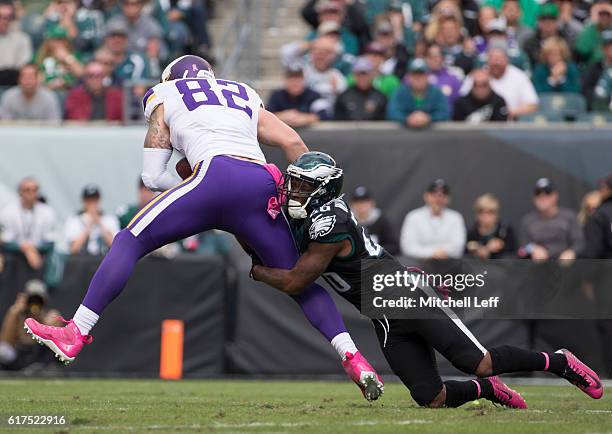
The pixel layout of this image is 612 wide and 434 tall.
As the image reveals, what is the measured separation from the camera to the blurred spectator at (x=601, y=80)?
14.0 metres

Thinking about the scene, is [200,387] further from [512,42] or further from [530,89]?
[512,42]

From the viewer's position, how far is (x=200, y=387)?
10.5 metres

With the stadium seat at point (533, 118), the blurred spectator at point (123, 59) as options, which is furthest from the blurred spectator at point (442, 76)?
the blurred spectator at point (123, 59)

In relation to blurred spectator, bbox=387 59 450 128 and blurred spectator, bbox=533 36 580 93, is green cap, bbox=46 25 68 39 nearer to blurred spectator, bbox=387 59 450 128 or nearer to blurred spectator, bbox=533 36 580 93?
blurred spectator, bbox=387 59 450 128

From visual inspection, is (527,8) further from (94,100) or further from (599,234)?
(94,100)

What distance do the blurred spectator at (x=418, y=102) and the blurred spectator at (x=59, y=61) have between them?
3747 mm

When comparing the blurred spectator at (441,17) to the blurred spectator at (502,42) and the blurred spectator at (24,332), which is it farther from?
the blurred spectator at (24,332)

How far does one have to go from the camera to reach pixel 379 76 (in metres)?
14.7

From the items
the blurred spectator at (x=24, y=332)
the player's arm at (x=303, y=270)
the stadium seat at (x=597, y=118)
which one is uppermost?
the player's arm at (x=303, y=270)

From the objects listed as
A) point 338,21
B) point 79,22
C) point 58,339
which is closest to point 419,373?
point 58,339

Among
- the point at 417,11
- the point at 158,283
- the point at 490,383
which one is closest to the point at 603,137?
the point at 417,11

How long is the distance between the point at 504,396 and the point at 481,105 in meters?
6.93

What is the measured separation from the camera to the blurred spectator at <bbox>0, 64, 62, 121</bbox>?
558 inches

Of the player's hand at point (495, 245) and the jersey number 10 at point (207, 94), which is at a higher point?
the jersey number 10 at point (207, 94)
